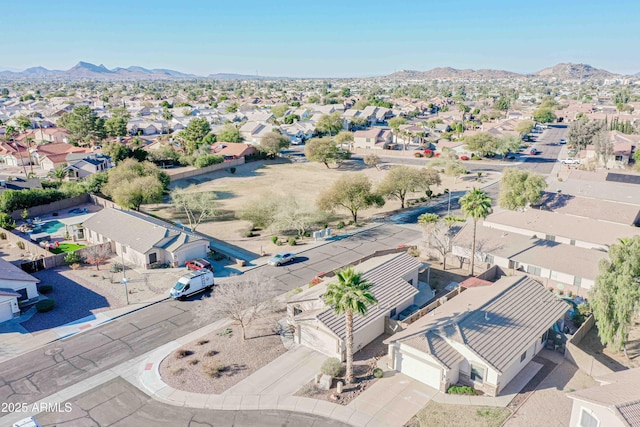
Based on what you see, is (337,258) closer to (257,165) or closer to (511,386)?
(511,386)

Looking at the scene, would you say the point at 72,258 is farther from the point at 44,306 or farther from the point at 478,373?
the point at 478,373

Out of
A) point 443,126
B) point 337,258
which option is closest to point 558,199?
point 337,258

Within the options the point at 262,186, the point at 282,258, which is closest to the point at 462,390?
the point at 282,258

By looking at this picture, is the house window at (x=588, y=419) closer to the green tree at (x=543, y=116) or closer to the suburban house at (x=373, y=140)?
the suburban house at (x=373, y=140)

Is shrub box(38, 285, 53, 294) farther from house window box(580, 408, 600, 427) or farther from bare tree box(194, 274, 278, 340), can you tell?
house window box(580, 408, 600, 427)

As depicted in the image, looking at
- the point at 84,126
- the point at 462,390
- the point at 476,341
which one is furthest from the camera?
the point at 84,126
